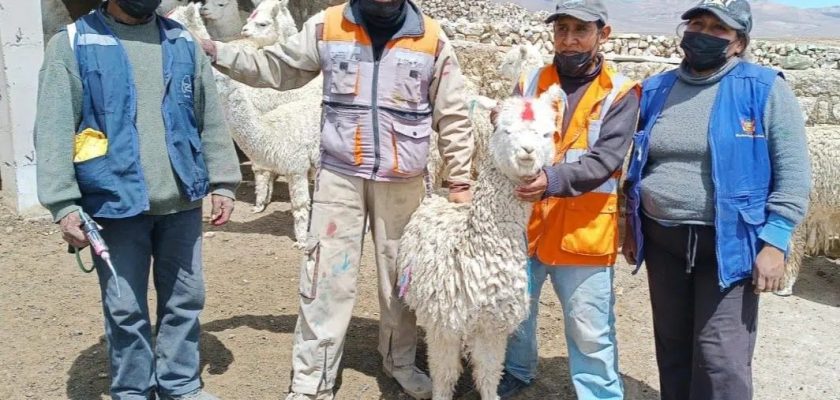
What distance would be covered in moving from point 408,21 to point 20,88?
453cm

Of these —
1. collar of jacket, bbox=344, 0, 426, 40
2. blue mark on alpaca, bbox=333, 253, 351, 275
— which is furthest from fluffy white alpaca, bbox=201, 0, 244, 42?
blue mark on alpaca, bbox=333, 253, 351, 275

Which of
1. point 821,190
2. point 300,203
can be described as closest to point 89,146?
point 300,203

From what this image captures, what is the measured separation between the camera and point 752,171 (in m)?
2.64

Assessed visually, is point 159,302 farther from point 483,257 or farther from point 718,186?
point 718,186

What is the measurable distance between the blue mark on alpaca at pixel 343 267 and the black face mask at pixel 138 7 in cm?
145

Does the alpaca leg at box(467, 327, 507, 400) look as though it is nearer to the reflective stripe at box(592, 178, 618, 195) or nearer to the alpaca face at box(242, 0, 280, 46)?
the reflective stripe at box(592, 178, 618, 195)


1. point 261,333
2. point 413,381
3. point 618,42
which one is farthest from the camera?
point 618,42

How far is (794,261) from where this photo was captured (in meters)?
5.66

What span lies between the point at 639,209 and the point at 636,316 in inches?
86.6

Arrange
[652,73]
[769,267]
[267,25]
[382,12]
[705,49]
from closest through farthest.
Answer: [769,267] < [705,49] < [382,12] < [652,73] < [267,25]

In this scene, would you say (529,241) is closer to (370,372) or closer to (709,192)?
(709,192)

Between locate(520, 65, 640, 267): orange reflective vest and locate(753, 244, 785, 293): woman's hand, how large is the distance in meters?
0.61

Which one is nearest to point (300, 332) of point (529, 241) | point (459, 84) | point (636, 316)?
point (529, 241)

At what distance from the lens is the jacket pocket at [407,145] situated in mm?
3350
